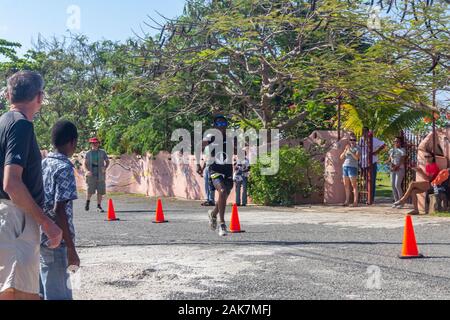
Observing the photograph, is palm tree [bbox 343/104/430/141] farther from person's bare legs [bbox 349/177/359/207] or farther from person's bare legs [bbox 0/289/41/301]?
person's bare legs [bbox 0/289/41/301]

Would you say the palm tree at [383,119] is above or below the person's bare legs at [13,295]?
above

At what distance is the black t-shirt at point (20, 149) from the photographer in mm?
3875

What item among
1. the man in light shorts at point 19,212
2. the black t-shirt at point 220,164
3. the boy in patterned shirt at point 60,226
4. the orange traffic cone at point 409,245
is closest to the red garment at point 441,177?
the black t-shirt at point 220,164

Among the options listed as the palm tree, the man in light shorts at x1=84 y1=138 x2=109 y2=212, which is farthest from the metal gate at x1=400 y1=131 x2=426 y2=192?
the man in light shorts at x1=84 y1=138 x2=109 y2=212

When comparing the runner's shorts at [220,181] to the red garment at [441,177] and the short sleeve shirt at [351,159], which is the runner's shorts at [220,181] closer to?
the red garment at [441,177]

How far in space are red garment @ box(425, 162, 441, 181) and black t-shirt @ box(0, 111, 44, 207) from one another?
1162 centimetres

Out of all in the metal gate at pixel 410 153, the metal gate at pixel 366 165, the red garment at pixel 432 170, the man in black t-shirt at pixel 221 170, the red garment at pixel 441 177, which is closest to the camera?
the man in black t-shirt at pixel 221 170

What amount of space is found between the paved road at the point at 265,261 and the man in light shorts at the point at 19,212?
7.07ft

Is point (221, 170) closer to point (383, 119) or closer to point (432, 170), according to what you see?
point (432, 170)

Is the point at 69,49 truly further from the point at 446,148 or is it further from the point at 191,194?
the point at 446,148

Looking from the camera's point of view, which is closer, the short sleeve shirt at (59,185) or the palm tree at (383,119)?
the short sleeve shirt at (59,185)

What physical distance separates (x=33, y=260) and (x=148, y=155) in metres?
22.2
